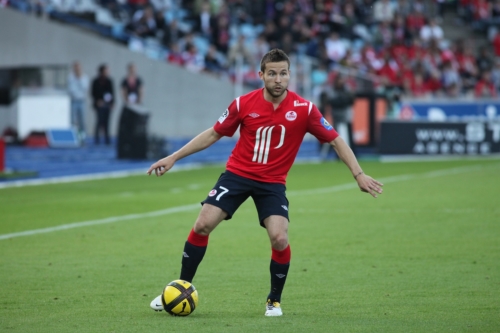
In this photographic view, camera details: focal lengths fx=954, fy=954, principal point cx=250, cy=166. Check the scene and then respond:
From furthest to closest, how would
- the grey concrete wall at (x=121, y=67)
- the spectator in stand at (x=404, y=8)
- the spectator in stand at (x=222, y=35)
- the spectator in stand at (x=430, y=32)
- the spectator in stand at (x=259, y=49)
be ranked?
the spectator in stand at (x=404, y=8), the spectator in stand at (x=430, y=32), the spectator in stand at (x=222, y=35), the spectator in stand at (x=259, y=49), the grey concrete wall at (x=121, y=67)

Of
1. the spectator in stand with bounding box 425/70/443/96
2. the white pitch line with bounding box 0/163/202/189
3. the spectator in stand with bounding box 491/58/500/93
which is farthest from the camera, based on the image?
the spectator in stand with bounding box 491/58/500/93

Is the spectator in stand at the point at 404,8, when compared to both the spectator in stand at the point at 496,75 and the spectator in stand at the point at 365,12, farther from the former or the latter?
the spectator in stand at the point at 496,75

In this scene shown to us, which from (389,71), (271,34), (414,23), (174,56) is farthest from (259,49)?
(414,23)

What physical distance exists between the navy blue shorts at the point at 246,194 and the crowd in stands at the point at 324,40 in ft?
73.9

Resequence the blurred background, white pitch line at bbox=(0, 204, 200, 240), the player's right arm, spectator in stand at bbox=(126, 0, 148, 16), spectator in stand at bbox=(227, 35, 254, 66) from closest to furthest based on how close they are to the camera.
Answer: the player's right arm → white pitch line at bbox=(0, 204, 200, 240) → the blurred background → spectator in stand at bbox=(227, 35, 254, 66) → spectator in stand at bbox=(126, 0, 148, 16)

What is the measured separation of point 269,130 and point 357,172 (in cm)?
75

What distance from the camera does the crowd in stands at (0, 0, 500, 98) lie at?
107ft

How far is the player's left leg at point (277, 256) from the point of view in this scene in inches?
283

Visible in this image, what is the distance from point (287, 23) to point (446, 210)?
21.7m

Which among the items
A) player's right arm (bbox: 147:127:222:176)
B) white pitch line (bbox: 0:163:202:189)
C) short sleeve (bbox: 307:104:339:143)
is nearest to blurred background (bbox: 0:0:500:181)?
white pitch line (bbox: 0:163:202:189)

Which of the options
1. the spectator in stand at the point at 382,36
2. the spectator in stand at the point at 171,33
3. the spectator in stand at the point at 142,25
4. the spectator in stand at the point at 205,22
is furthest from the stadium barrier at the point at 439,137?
the spectator in stand at the point at 142,25

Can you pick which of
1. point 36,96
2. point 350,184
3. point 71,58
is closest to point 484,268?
point 350,184

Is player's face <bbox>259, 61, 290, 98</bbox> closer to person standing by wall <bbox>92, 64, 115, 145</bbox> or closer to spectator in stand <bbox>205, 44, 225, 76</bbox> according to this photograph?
person standing by wall <bbox>92, 64, 115, 145</bbox>

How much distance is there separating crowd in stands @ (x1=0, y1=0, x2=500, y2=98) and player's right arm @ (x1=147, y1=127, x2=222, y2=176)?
22.4 m
